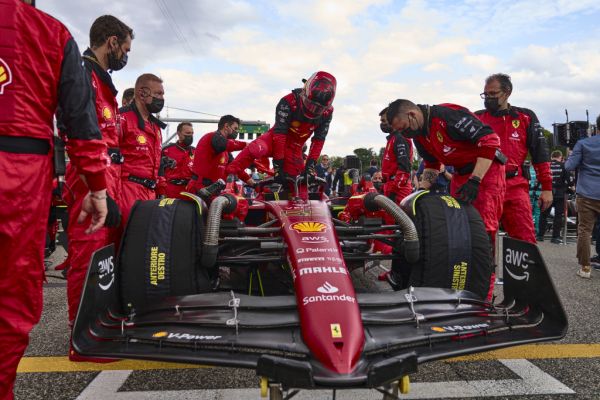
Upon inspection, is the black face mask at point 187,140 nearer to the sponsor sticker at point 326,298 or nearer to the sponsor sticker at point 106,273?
the sponsor sticker at point 106,273

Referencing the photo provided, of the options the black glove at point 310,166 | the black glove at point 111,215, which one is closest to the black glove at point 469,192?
the black glove at point 310,166

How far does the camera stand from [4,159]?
1.51 m

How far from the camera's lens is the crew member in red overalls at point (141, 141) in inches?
132

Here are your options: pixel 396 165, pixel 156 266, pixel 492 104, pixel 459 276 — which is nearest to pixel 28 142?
pixel 156 266

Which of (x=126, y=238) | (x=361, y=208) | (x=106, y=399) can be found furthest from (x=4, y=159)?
(x=361, y=208)

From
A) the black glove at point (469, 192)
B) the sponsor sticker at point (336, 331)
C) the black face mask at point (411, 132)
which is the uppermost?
the black face mask at point (411, 132)

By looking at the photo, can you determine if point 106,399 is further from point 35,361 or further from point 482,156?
point 482,156

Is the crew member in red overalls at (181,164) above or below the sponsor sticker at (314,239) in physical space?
above

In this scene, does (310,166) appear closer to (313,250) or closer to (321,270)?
(313,250)

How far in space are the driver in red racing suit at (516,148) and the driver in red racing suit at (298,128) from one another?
5.44 ft

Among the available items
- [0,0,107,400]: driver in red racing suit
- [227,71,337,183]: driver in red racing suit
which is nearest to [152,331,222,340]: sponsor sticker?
[0,0,107,400]: driver in red racing suit

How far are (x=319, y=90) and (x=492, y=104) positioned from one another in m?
1.74

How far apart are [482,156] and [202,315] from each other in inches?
91.9

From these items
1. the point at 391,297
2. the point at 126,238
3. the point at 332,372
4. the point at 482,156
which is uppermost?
the point at 482,156
